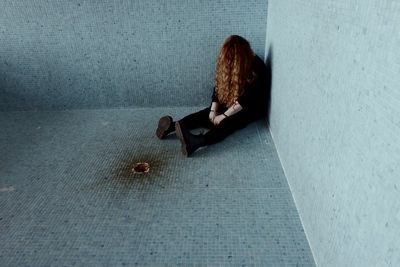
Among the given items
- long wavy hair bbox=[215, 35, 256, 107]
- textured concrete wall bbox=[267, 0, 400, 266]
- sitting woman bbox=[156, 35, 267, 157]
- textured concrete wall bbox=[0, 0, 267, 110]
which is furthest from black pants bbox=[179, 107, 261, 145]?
textured concrete wall bbox=[267, 0, 400, 266]

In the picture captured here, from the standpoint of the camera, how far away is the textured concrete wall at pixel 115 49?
192 centimetres

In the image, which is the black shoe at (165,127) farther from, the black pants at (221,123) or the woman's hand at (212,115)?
the woman's hand at (212,115)

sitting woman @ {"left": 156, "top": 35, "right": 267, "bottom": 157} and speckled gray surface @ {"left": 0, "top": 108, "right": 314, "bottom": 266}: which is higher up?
sitting woman @ {"left": 156, "top": 35, "right": 267, "bottom": 157}

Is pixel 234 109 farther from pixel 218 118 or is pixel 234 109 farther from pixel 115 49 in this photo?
pixel 115 49

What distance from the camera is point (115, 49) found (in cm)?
204

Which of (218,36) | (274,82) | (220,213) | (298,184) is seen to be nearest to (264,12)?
(218,36)

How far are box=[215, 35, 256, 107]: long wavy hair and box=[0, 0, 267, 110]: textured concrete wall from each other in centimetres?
31

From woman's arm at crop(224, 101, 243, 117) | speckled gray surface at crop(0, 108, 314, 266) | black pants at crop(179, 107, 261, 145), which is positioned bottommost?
speckled gray surface at crop(0, 108, 314, 266)

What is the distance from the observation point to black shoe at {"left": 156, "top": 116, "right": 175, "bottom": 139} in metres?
1.73

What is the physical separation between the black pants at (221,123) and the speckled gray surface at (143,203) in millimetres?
55

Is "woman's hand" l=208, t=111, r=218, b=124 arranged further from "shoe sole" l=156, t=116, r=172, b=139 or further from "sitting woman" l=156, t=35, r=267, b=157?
"shoe sole" l=156, t=116, r=172, b=139

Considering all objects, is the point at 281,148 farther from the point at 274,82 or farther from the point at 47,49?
the point at 47,49

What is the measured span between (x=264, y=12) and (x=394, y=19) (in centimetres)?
151

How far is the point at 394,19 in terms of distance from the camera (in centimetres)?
53
